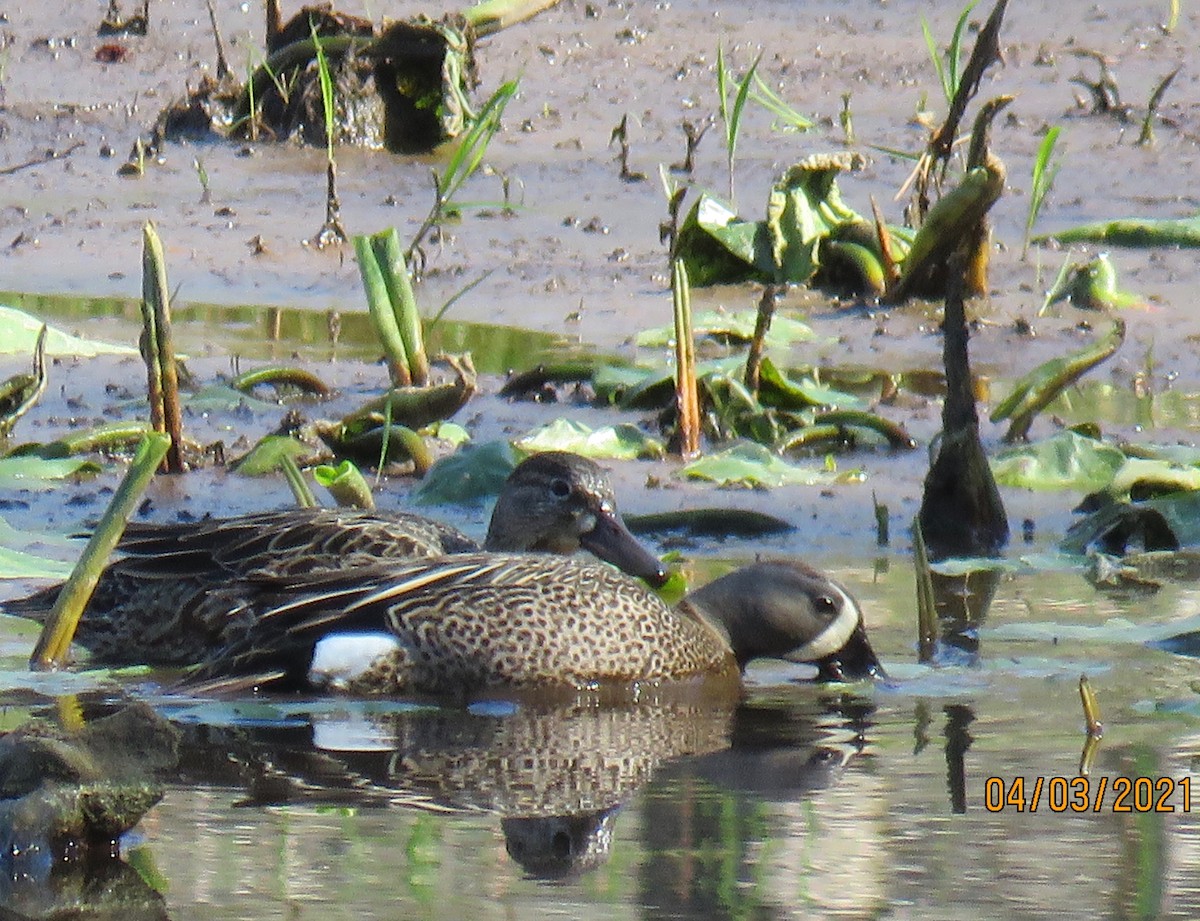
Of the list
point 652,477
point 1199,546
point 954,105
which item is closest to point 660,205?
point 954,105

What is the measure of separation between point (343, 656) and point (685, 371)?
234cm

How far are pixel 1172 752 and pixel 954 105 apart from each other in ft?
13.0

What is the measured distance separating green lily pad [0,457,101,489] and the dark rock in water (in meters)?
3.30

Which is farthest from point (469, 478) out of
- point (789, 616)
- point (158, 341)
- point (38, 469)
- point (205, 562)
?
point (789, 616)

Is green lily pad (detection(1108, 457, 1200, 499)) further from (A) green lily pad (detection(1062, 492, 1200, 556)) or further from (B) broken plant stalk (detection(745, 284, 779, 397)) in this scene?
(B) broken plant stalk (detection(745, 284, 779, 397))

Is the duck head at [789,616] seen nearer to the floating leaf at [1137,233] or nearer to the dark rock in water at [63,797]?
the dark rock in water at [63,797]

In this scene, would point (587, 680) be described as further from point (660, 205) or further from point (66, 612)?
point (660, 205)

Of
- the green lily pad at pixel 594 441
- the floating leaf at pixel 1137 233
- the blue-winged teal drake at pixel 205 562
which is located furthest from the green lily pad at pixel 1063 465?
the floating leaf at pixel 1137 233

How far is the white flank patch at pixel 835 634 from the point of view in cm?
582

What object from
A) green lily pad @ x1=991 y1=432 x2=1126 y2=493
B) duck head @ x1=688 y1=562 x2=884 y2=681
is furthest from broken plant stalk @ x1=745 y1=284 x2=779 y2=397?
duck head @ x1=688 y1=562 x2=884 y2=681

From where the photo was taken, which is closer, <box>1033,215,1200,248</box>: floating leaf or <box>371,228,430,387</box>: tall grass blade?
<box>371,228,430,387</box>: tall grass blade

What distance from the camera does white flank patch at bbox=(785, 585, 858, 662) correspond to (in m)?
5.82

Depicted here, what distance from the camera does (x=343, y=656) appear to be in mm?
5633

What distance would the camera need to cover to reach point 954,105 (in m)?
8.45
